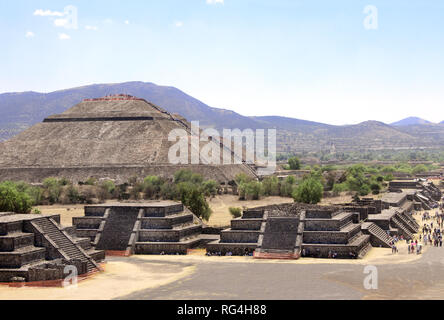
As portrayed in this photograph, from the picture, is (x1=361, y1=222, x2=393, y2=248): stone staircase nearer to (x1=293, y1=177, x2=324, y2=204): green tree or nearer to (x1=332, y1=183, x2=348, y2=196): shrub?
(x1=293, y1=177, x2=324, y2=204): green tree

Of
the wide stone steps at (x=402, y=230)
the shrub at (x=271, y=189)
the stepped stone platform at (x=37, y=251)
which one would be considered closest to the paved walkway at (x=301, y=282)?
the stepped stone platform at (x=37, y=251)

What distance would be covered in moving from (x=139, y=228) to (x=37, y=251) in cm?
1201

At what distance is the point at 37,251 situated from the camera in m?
37.9

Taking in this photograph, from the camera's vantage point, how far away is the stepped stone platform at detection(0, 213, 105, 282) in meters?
36.0

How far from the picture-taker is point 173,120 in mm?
152500

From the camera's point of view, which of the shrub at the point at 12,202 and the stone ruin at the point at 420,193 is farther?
the stone ruin at the point at 420,193

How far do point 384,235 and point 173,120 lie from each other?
10556cm

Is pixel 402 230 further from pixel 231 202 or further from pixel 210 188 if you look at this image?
pixel 210 188

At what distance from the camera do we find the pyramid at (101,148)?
121 metres

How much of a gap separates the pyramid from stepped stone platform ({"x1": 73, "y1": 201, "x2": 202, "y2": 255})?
62.6 metres

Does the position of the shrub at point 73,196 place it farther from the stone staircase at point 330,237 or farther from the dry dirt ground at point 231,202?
the stone staircase at point 330,237

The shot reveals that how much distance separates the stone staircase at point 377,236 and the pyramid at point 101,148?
2483 inches

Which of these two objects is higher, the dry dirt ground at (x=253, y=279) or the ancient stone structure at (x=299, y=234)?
the ancient stone structure at (x=299, y=234)
